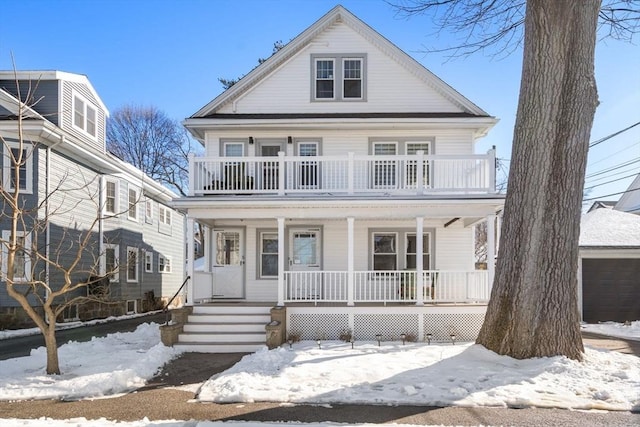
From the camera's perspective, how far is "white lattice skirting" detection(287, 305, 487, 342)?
10484 mm

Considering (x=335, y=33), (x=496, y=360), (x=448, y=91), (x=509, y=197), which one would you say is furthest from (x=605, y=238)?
(x=335, y=33)

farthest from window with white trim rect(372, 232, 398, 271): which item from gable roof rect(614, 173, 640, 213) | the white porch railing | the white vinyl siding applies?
gable roof rect(614, 173, 640, 213)

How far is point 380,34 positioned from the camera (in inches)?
520

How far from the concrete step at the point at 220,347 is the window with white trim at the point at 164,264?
13.0 m

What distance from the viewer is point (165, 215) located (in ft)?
75.3

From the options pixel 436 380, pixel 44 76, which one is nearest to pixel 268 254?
pixel 436 380

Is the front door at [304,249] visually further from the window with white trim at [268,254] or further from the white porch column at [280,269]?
the white porch column at [280,269]

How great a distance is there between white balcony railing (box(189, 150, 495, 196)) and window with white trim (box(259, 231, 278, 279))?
1663 millimetres

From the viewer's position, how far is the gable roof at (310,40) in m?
13.0

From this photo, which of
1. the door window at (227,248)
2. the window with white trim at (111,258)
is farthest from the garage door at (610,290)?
the window with white trim at (111,258)

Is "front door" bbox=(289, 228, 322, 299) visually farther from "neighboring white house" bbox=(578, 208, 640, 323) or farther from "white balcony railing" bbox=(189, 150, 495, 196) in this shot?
"neighboring white house" bbox=(578, 208, 640, 323)

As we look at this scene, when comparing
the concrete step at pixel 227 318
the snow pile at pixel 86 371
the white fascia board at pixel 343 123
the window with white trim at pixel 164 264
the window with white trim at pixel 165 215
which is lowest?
the snow pile at pixel 86 371

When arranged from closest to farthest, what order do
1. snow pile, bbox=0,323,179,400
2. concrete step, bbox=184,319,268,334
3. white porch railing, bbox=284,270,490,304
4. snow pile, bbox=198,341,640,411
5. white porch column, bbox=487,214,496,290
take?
snow pile, bbox=198,341,640,411
snow pile, bbox=0,323,179,400
concrete step, bbox=184,319,268,334
white porch column, bbox=487,214,496,290
white porch railing, bbox=284,270,490,304

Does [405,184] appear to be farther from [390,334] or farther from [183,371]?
[183,371]
